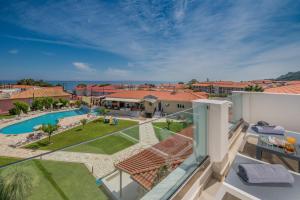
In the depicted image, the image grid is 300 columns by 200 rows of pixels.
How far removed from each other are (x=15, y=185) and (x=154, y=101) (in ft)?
82.5

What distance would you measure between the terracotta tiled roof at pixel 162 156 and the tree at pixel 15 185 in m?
1.57

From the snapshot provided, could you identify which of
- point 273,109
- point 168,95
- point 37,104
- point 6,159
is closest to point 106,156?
point 273,109

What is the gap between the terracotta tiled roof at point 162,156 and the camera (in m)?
2.67

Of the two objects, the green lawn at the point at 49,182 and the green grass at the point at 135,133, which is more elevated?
the green grass at the point at 135,133

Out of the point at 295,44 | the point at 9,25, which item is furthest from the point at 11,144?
the point at 295,44

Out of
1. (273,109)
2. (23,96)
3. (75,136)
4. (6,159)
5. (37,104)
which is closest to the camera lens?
(273,109)

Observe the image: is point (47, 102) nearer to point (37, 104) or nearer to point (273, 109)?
point (37, 104)

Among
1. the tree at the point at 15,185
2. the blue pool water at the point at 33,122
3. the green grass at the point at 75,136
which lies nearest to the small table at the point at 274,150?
the tree at the point at 15,185

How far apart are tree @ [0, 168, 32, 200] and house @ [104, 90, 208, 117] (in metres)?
23.9

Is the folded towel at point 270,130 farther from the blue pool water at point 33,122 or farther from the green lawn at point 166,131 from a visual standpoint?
the blue pool water at point 33,122

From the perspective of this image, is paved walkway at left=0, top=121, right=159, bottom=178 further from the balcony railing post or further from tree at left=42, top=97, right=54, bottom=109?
tree at left=42, top=97, right=54, bottom=109

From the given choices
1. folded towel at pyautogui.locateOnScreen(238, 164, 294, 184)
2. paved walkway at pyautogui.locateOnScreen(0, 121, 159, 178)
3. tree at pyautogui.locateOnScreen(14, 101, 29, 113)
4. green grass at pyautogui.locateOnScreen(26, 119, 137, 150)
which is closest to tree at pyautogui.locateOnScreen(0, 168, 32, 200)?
paved walkway at pyautogui.locateOnScreen(0, 121, 159, 178)

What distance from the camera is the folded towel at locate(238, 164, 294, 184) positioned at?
217cm

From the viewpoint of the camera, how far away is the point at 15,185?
1607mm
